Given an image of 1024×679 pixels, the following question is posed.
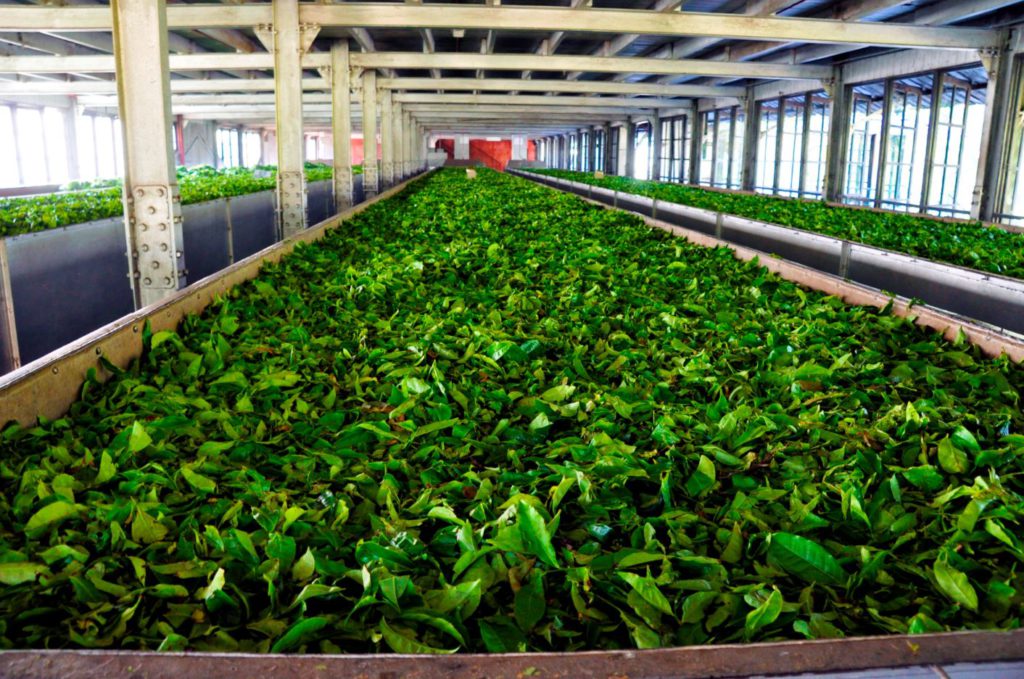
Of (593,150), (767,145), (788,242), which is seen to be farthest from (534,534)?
(593,150)

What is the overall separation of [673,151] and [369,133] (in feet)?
53.7

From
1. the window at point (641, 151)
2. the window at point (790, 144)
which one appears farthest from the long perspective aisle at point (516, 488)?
the window at point (641, 151)

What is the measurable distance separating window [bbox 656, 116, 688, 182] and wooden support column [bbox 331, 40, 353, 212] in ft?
56.6

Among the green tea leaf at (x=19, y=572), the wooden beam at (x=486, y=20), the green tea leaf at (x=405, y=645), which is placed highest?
the wooden beam at (x=486, y=20)

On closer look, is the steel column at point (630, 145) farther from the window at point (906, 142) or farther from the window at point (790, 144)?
the window at point (906, 142)

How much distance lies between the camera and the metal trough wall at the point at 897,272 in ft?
19.4

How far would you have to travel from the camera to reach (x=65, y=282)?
702 centimetres

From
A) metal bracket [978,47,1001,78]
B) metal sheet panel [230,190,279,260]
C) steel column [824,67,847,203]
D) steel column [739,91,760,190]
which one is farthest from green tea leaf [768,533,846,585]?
steel column [739,91,760,190]

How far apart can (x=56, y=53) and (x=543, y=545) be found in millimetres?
20777

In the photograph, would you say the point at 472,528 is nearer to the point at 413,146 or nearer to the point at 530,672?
the point at 530,672

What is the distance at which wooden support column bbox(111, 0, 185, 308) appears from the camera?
5.48 m

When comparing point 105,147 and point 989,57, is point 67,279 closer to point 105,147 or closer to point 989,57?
point 989,57

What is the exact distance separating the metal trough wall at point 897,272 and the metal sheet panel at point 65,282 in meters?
7.40

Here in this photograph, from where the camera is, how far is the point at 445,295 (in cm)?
545
